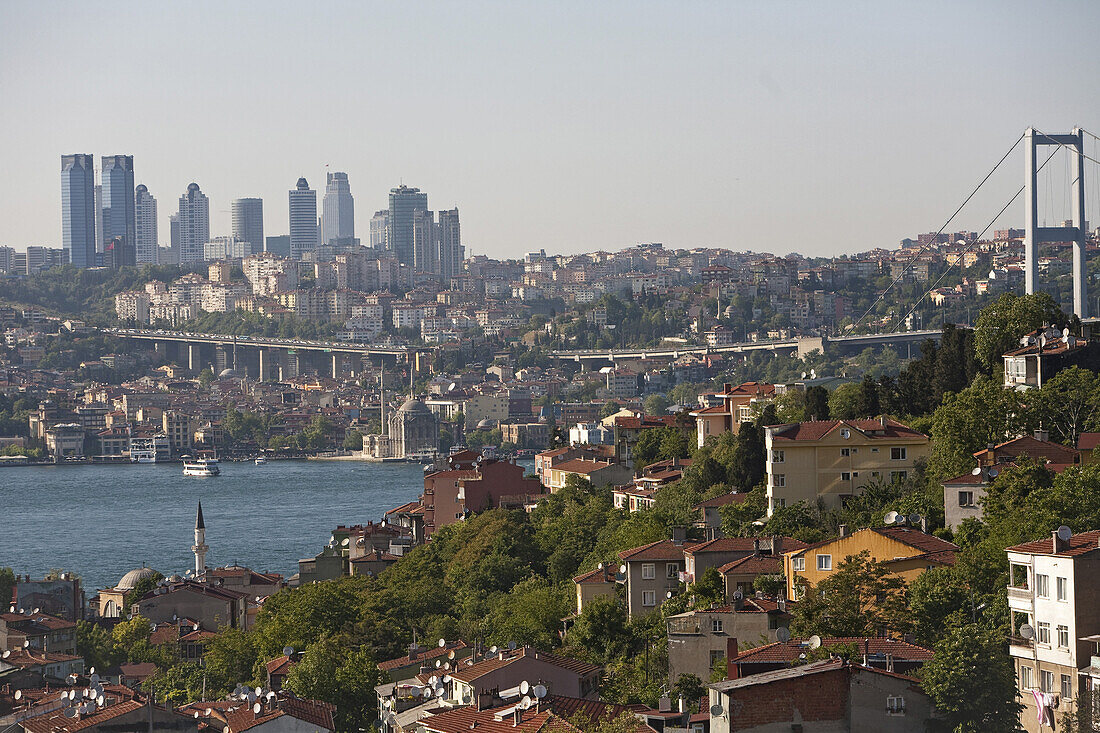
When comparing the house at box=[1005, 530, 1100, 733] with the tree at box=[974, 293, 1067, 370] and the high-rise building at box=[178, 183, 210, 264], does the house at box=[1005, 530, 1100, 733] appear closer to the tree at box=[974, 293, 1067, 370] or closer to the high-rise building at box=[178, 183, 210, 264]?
the tree at box=[974, 293, 1067, 370]

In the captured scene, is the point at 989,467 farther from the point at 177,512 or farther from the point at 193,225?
the point at 193,225

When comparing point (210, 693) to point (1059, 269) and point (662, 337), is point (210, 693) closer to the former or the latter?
point (1059, 269)

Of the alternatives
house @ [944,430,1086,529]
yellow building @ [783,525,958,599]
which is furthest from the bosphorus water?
yellow building @ [783,525,958,599]

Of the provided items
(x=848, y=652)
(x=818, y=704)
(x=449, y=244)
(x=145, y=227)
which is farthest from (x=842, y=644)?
(x=145, y=227)

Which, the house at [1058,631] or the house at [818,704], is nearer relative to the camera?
the house at [818,704]

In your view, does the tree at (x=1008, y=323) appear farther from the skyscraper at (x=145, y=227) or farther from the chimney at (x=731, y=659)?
the skyscraper at (x=145, y=227)

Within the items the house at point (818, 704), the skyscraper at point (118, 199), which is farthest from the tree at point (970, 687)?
the skyscraper at point (118, 199)
